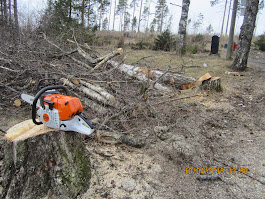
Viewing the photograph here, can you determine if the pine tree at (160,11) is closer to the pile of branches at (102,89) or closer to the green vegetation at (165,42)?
the green vegetation at (165,42)

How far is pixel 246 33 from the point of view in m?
6.96

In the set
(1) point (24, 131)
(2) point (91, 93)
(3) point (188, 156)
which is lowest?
(3) point (188, 156)

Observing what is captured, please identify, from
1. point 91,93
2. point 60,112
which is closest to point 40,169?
point 60,112

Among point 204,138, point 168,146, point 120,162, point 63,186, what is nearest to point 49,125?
point 63,186

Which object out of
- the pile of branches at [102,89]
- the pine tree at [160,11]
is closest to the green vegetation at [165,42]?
the pile of branches at [102,89]

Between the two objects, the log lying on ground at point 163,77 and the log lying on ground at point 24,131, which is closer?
the log lying on ground at point 24,131

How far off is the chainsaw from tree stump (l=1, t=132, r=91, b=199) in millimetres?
166

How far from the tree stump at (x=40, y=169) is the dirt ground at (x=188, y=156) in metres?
0.31

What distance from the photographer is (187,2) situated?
404 inches

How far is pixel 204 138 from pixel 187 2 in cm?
928

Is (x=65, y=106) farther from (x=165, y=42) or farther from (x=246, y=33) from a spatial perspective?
(x=165, y=42)

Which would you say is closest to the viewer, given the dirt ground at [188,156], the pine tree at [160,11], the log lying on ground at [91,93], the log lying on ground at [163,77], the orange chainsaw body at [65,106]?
the orange chainsaw body at [65,106]

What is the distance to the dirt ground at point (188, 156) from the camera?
221cm

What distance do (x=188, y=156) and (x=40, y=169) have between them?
1.96 meters
